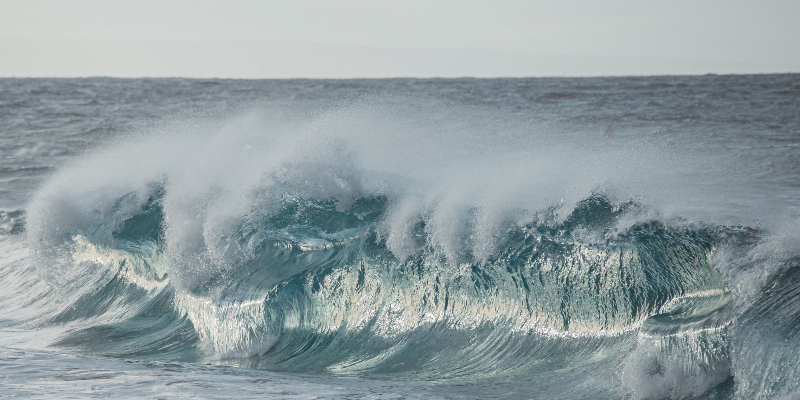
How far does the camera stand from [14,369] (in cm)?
374

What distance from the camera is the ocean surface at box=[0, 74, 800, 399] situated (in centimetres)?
348

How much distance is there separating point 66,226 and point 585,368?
17.0ft

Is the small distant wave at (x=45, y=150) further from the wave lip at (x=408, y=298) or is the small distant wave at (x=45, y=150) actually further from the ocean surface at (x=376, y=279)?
the wave lip at (x=408, y=298)

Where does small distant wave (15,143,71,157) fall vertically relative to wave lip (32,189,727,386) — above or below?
below

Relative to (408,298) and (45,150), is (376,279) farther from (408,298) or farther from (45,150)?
(45,150)

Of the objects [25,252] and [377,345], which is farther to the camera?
[25,252]

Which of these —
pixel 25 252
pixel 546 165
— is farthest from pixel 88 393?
pixel 25 252

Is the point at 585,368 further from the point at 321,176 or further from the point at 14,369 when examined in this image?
the point at 14,369

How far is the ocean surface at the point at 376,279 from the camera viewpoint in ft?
11.4

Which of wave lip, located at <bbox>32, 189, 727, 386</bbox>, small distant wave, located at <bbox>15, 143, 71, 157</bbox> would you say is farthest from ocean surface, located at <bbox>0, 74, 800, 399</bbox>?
small distant wave, located at <bbox>15, 143, 71, 157</bbox>

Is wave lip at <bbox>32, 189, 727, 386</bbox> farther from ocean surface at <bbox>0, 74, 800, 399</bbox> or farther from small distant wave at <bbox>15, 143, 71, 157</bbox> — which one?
small distant wave at <bbox>15, 143, 71, 157</bbox>

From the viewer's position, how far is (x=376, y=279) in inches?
189

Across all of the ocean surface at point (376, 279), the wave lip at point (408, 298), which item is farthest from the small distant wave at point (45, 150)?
the wave lip at point (408, 298)

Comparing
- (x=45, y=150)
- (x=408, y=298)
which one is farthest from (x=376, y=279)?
(x=45, y=150)
